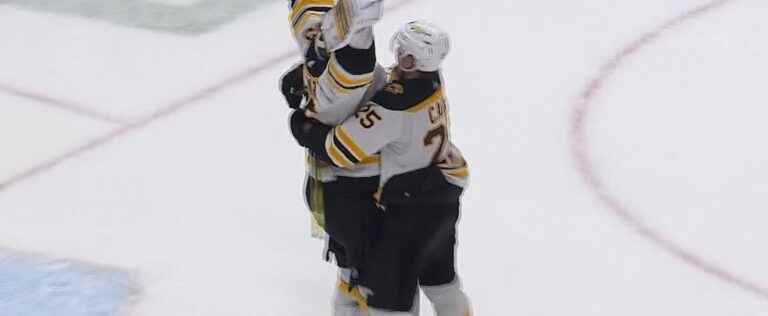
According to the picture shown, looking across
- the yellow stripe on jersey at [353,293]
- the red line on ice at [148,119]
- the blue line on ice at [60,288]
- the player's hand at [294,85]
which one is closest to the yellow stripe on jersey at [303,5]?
the player's hand at [294,85]

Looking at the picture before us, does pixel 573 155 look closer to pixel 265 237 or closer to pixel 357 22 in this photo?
pixel 265 237

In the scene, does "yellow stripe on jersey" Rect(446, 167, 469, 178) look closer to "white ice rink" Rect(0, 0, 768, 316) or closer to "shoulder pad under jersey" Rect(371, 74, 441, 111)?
"shoulder pad under jersey" Rect(371, 74, 441, 111)

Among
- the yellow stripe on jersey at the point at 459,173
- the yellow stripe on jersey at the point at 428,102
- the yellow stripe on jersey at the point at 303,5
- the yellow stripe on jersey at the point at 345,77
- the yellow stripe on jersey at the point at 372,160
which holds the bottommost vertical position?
the yellow stripe on jersey at the point at 459,173

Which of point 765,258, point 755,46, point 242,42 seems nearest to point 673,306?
point 765,258

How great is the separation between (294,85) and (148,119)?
1.79m

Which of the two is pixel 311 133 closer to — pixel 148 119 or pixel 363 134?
pixel 363 134

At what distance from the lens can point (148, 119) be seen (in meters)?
4.55

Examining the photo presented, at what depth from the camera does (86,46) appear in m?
5.32

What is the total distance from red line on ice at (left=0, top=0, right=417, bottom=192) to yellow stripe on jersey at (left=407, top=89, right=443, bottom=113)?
6.44ft

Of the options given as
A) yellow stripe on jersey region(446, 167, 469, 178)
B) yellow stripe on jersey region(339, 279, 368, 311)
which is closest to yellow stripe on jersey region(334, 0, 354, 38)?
yellow stripe on jersey region(446, 167, 469, 178)

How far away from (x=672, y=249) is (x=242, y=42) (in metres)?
2.23

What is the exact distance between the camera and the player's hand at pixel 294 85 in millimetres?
→ 2865

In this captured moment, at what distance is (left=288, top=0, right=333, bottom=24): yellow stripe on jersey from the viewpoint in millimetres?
2732

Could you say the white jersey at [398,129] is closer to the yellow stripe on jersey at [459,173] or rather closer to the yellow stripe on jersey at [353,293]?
the yellow stripe on jersey at [459,173]
